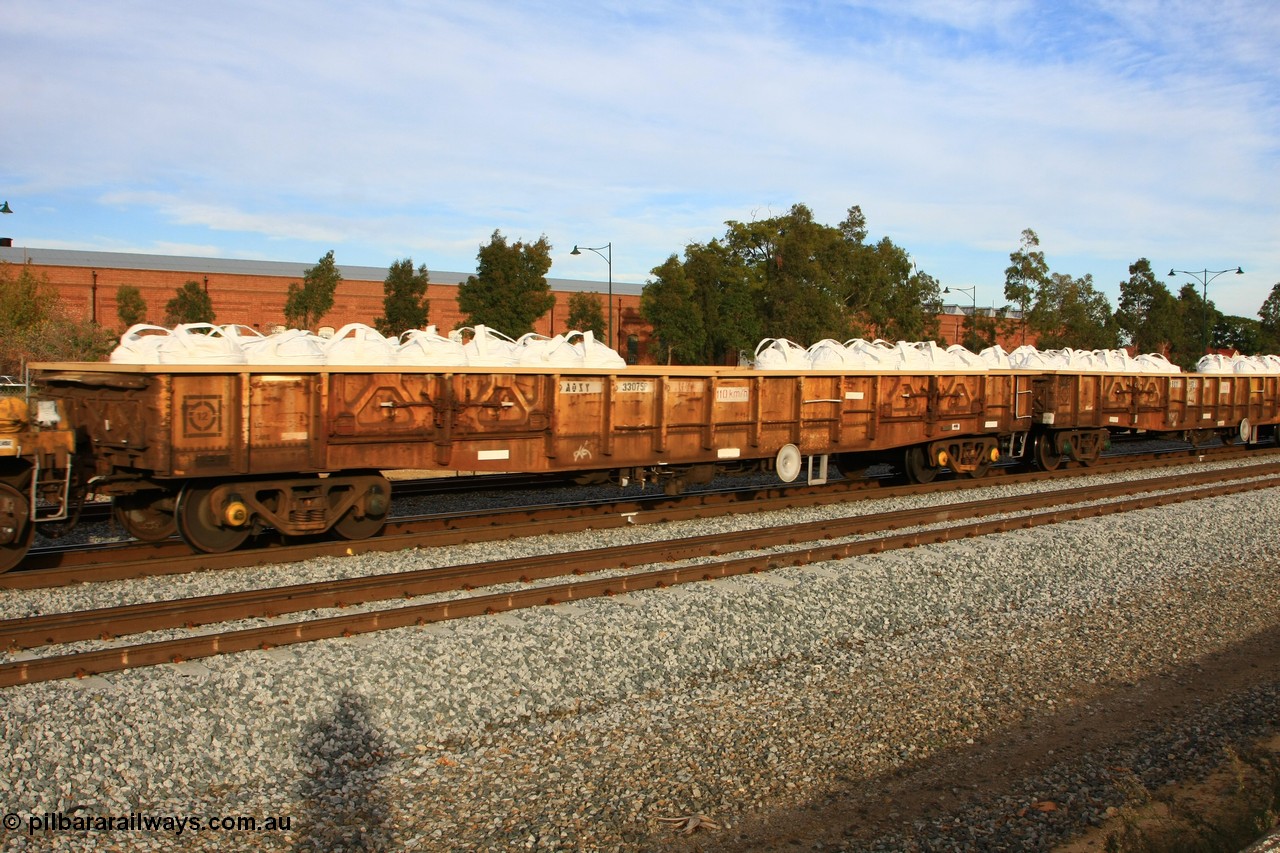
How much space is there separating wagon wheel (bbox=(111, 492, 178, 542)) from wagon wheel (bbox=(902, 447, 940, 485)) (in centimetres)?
1252

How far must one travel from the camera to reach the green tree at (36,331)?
1166 inches

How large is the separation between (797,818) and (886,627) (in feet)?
12.8

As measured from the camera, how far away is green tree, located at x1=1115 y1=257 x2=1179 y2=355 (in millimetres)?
62219

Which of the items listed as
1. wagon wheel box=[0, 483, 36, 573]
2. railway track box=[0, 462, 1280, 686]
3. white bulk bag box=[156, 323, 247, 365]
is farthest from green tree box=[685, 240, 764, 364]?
wagon wheel box=[0, 483, 36, 573]

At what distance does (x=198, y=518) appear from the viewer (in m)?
10.8

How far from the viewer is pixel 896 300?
170 feet

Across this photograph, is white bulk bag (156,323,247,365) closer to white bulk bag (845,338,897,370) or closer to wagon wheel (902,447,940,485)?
white bulk bag (845,338,897,370)

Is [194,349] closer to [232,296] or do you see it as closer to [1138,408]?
[1138,408]

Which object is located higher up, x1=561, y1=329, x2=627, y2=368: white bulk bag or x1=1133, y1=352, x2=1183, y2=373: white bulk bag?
x1=1133, y1=352, x2=1183, y2=373: white bulk bag

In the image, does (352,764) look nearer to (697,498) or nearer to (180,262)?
(697,498)

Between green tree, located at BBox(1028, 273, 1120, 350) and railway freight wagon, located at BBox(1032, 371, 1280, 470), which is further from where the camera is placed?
green tree, located at BBox(1028, 273, 1120, 350)

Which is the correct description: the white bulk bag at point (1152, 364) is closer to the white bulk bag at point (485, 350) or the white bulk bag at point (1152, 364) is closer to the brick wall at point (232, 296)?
the white bulk bag at point (485, 350)

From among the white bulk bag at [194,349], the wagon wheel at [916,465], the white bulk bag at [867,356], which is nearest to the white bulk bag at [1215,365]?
the wagon wheel at [916,465]

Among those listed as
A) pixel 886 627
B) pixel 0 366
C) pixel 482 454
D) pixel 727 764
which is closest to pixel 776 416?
pixel 482 454
